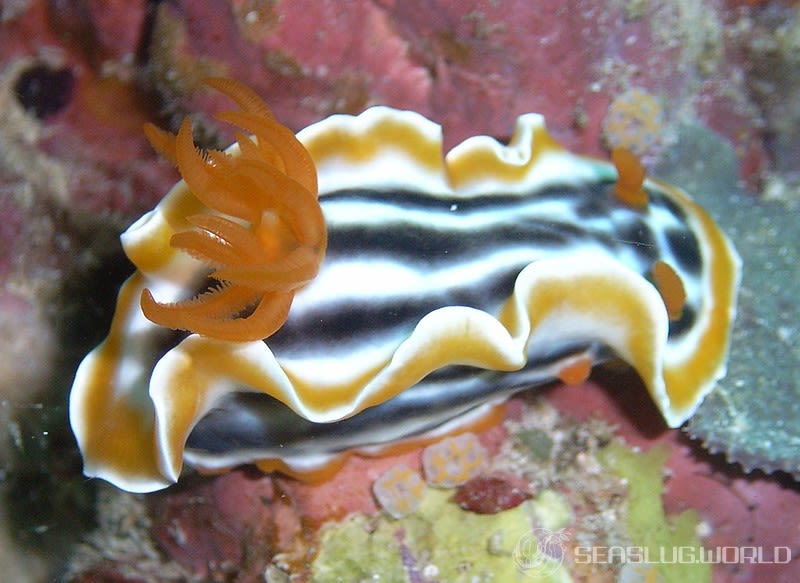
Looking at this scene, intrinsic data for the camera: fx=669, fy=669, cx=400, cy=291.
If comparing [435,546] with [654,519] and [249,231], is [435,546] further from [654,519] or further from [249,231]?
[249,231]

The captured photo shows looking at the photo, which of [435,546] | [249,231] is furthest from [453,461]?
[249,231]

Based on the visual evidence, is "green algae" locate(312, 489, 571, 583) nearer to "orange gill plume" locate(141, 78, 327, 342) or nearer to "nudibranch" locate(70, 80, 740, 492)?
"nudibranch" locate(70, 80, 740, 492)

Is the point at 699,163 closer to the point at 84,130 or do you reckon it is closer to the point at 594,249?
the point at 594,249

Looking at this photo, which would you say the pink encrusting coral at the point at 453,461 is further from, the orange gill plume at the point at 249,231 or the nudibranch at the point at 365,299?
the orange gill plume at the point at 249,231

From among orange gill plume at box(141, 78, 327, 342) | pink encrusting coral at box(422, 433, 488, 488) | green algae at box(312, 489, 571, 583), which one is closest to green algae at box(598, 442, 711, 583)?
green algae at box(312, 489, 571, 583)

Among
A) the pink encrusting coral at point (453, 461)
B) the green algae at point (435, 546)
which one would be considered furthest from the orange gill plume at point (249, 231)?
the green algae at point (435, 546)

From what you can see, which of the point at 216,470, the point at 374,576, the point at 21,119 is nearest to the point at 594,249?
the point at 374,576
